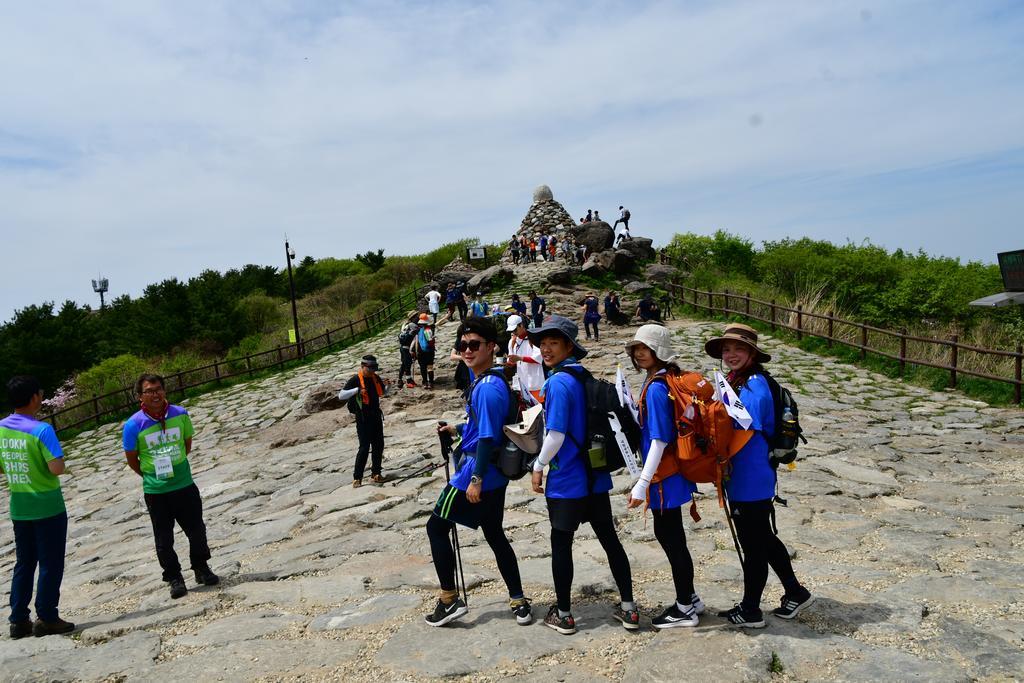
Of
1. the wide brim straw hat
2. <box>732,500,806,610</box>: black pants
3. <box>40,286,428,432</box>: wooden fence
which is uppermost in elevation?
the wide brim straw hat

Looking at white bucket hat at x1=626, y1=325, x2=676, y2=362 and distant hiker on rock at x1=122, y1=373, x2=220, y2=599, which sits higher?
white bucket hat at x1=626, y1=325, x2=676, y2=362

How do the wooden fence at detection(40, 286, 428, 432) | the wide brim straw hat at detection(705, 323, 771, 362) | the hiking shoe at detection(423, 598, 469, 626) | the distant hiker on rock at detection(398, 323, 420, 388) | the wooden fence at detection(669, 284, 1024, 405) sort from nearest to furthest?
the wide brim straw hat at detection(705, 323, 771, 362) → the hiking shoe at detection(423, 598, 469, 626) → the wooden fence at detection(669, 284, 1024, 405) → the distant hiker on rock at detection(398, 323, 420, 388) → the wooden fence at detection(40, 286, 428, 432)

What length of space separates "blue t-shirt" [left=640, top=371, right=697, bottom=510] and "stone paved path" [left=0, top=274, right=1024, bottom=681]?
0.70 meters

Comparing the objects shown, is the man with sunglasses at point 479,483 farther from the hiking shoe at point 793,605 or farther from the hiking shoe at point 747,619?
the hiking shoe at point 793,605

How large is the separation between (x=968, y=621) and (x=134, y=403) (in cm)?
2004

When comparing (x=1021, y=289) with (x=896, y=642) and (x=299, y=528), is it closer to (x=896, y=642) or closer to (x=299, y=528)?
(x=896, y=642)

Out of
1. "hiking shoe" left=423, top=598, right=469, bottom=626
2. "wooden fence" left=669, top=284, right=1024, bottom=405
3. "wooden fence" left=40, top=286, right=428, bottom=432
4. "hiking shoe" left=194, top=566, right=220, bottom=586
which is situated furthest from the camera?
"wooden fence" left=40, top=286, right=428, bottom=432

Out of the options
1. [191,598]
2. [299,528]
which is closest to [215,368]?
[299,528]

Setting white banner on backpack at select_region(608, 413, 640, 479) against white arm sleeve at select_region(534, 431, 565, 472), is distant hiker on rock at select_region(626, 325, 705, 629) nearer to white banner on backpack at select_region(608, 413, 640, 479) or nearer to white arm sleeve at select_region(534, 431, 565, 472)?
white banner on backpack at select_region(608, 413, 640, 479)

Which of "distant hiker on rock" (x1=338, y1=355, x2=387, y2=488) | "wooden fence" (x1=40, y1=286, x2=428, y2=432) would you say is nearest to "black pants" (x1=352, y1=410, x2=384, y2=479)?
"distant hiker on rock" (x1=338, y1=355, x2=387, y2=488)

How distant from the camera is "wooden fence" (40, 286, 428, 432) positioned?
1845cm

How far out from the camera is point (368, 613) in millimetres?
4312

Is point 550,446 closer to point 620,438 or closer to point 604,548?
point 620,438

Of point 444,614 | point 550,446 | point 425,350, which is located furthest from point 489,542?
point 425,350
